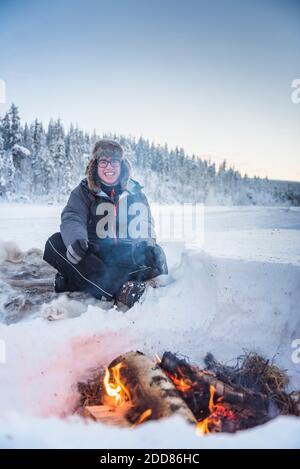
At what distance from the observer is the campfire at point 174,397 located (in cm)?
174

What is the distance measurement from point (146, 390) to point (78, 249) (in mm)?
1800

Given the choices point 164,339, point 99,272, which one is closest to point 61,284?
point 99,272

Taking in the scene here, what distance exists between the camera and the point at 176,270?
12.5 ft

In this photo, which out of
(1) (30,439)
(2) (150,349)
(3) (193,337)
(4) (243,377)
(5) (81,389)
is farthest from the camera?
(3) (193,337)

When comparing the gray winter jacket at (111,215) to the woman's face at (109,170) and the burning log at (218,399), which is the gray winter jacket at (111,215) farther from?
the burning log at (218,399)

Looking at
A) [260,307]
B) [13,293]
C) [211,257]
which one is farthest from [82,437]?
[13,293]

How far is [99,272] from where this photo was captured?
11.6ft

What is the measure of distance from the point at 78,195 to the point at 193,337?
1.94 m

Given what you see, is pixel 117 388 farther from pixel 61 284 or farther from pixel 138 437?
pixel 61 284

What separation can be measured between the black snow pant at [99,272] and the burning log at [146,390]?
4.87 ft

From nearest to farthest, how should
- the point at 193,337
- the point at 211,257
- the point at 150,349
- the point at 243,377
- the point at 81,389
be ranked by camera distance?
the point at 81,389
the point at 243,377
the point at 150,349
the point at 193,337
the point at 211,257

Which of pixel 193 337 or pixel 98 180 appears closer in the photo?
pixel 193 337
